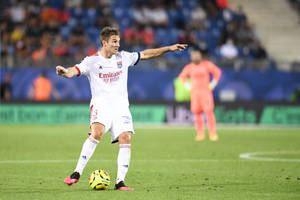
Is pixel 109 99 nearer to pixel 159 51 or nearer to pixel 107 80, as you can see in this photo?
pixel 107 80

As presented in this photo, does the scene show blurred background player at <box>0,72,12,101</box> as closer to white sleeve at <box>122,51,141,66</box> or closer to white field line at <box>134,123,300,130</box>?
white field line at <box>134,123,300,130</box>

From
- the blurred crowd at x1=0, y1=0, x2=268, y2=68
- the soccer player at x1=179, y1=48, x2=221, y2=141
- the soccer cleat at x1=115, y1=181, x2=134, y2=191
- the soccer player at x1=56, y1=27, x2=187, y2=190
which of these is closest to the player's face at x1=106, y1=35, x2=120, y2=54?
the soccer player at x1=56, y1=27, x2=187, y2=190

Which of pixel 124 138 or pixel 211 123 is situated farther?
pixel 211 123

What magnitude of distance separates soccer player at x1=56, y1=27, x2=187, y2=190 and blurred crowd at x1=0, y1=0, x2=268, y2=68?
17.0m

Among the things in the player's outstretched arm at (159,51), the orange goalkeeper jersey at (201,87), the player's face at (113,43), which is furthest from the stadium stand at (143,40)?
the player's face at (113,43)

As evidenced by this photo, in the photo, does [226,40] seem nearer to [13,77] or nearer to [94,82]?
[13,77]

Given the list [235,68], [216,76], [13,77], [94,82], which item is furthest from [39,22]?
[94,82]

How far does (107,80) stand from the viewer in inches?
345

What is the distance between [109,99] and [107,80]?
249 mm

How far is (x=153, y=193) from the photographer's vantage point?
318 inches

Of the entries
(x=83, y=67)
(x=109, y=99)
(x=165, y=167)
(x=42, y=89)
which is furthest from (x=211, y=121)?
(x=83, y=67)

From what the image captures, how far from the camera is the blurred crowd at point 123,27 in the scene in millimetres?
26844

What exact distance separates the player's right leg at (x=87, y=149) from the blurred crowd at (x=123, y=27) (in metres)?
17.2

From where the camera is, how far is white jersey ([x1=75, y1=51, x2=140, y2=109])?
8727mm
